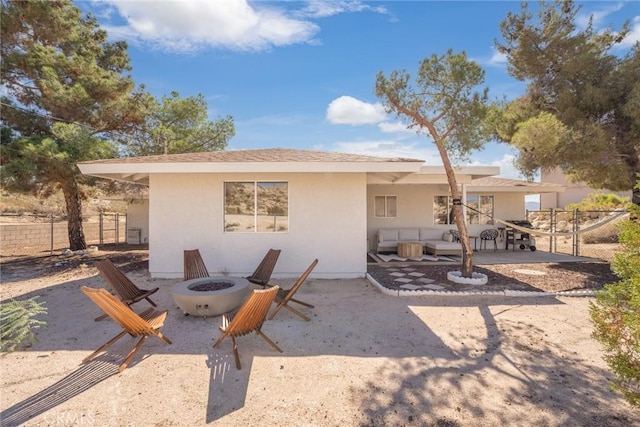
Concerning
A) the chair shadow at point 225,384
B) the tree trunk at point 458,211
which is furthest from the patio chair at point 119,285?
the tree trunk at point 458,211

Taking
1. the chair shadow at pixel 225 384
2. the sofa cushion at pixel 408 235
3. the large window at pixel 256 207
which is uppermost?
the large window at pixel 256 207

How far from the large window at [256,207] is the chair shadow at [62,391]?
4.33m

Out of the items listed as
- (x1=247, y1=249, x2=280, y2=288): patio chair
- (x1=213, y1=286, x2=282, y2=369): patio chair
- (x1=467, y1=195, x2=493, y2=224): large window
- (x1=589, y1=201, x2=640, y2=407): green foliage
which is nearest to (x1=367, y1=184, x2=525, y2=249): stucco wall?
(x1=467, y1=195, x2=493, y2=224): large window

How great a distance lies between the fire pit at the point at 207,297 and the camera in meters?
4.73

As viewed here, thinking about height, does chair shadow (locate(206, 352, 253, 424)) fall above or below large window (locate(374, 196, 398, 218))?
below

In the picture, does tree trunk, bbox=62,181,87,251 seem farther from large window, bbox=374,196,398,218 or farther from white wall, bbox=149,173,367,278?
large window, bbox=374,196,398,218

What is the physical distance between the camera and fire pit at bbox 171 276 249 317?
15.5 ft

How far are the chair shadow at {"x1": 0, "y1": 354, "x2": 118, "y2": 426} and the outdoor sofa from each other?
31.9ft

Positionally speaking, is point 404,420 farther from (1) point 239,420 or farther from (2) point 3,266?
(2) point 3,266

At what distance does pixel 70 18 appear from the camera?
10812 millimetres

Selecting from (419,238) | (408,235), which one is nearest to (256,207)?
(408,235)

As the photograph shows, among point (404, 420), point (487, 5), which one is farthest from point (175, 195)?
point (487, 5)

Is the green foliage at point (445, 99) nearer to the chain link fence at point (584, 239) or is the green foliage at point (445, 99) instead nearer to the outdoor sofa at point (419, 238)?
the outdoor sofa at point (419, 238)

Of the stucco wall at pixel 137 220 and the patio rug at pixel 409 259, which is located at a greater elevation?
the stucco wall at pixel 137 220
